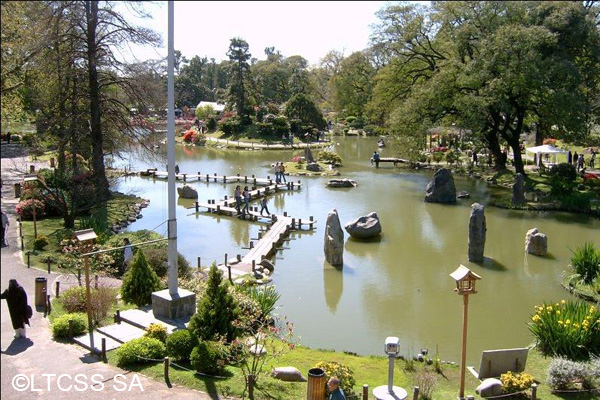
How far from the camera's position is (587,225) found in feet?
88.0

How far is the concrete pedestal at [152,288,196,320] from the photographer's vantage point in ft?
44.4

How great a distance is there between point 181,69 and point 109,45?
85713mm

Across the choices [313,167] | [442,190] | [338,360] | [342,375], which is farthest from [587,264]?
[313,167]

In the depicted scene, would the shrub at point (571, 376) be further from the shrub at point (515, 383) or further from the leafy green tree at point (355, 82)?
the leafy green tree at point (355, 82)

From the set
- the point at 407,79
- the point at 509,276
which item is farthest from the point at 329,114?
the point at 509,276

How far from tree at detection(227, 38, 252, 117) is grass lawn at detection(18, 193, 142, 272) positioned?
40.8 metres

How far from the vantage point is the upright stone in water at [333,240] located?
20375 mm

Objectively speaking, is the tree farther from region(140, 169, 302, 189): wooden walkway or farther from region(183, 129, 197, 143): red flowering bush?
region(140, 169, 302, 189): wooden walkway

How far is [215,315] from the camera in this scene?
12.1 meters

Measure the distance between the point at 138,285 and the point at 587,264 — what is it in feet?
43.4

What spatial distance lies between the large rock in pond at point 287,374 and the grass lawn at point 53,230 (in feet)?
30.2

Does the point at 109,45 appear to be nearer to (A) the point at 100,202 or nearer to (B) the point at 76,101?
(B) the point at 76,101

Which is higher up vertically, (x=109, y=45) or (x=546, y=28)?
(x=546, y=28)

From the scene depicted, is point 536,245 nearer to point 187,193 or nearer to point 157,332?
point 157,332
